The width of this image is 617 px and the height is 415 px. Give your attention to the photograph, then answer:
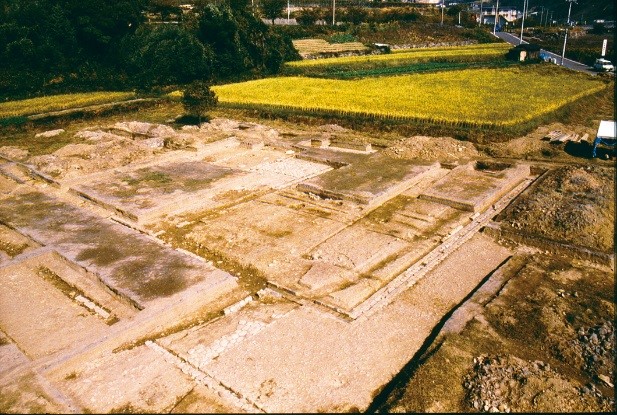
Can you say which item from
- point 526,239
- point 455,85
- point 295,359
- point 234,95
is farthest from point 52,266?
point 455,85

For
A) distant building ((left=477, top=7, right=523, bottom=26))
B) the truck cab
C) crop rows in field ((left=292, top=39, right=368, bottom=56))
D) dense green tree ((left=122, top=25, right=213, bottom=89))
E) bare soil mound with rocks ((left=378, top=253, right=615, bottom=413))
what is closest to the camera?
bare soil mound with rocks ((left=378, top=253, right=615, bottom=413))

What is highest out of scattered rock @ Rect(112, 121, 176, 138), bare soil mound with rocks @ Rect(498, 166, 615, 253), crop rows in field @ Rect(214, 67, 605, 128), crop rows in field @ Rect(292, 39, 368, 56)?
crop rows in field @ Rect(292, 39, 368, 56)

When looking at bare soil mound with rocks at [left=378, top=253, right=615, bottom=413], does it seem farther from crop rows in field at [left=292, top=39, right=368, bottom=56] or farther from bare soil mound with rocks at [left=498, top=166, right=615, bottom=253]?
crop rows in field at [left=292, top=39, right=368, bottom=56]

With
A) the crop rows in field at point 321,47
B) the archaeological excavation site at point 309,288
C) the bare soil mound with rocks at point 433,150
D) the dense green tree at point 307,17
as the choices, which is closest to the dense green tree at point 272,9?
the dense green tree at point 307,17

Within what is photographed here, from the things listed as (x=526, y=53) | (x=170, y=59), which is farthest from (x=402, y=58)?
(x=170, y=59)

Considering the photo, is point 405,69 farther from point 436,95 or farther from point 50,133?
point 50,133

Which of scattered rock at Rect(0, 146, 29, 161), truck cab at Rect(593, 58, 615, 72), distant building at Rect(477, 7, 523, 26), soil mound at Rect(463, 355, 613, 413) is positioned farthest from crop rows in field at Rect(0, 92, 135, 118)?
distant building at Rect(477, 7, 523, 26)

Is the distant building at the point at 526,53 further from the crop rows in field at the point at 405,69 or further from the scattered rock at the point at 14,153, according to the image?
the scattered rock at the point at 14,153
